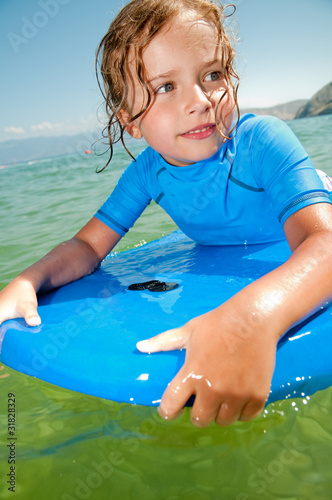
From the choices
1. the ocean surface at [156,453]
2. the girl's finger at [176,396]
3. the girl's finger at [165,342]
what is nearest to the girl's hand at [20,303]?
the ocean surface at [156,453]

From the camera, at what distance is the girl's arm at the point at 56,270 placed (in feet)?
4.84

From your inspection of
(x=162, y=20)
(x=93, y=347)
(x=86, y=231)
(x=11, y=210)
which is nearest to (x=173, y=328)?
(x=93, y=347)

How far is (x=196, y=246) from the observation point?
2.14 meters

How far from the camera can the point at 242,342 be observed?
3.01 ft

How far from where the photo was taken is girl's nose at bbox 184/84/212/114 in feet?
4.62

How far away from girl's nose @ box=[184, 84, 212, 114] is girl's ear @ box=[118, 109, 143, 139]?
34 cm

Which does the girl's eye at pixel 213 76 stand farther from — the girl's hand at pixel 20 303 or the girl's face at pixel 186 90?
the girl's hand at pixel 20 303

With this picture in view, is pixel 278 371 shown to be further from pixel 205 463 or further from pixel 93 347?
pixel 93 347

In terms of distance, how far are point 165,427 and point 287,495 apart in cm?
35

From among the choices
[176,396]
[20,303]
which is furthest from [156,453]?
[20,303]

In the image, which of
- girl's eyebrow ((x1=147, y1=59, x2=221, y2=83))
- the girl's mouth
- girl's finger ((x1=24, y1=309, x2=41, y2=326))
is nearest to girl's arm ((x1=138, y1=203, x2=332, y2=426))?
girl's finger ((x1=24, y1=309, x2=41, y2=326))

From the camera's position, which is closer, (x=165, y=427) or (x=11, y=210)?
(x=165, y=427)

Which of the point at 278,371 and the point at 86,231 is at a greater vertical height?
the point at 86,231

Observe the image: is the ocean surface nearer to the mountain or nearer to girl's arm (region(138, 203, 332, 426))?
girl's arm (region(138, 203, 332, 426))
